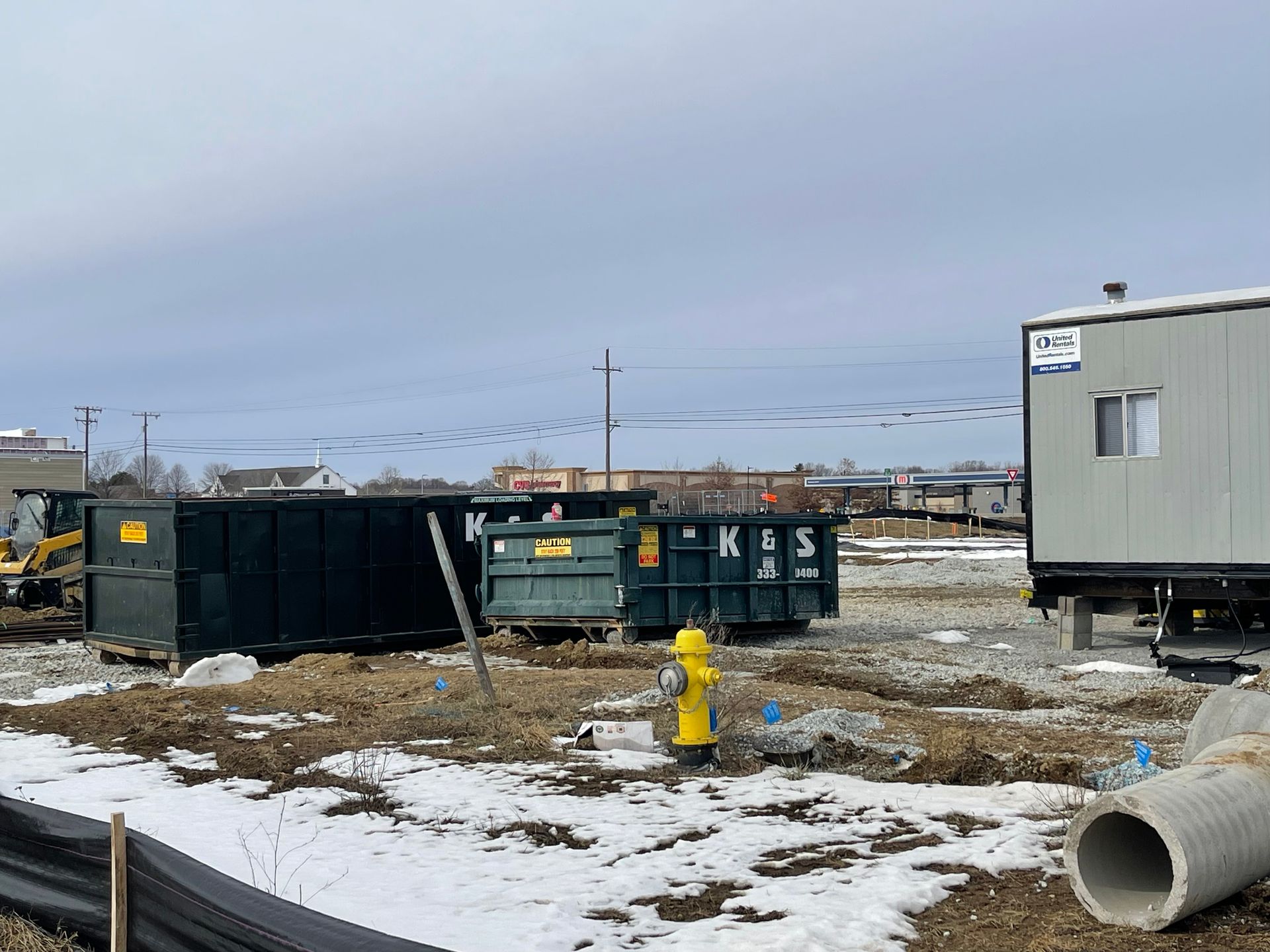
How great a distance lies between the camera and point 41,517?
1000 inches

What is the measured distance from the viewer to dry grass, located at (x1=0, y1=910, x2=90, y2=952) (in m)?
4.78

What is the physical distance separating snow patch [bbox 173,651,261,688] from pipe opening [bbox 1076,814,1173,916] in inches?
420

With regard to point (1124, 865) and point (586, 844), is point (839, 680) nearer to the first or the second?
point (586, 844)

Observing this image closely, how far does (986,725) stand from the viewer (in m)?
9.51

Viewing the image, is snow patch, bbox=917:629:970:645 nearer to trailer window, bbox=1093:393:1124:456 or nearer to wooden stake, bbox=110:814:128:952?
trailer window, bbox=1093:393:1124:456

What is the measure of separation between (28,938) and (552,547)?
12118 mm

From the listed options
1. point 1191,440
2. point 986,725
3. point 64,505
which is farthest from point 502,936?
point 64,505

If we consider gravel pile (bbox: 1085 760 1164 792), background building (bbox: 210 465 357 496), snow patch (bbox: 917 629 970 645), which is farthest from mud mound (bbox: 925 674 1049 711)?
background building (bbox: 210 465 357 496)

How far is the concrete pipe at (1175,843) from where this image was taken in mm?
4375

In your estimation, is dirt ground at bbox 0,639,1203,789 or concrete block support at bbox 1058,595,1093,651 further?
concrete block support at bbox 1058,595,1093,651

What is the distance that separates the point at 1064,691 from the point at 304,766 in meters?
7.43

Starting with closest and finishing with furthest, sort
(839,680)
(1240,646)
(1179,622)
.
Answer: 1. (839,680)
2. (1240,646)
3. (1179,622)

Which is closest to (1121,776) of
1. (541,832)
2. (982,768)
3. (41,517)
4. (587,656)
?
(982,768)

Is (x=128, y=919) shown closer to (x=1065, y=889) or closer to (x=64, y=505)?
(x=1065, y=889)
